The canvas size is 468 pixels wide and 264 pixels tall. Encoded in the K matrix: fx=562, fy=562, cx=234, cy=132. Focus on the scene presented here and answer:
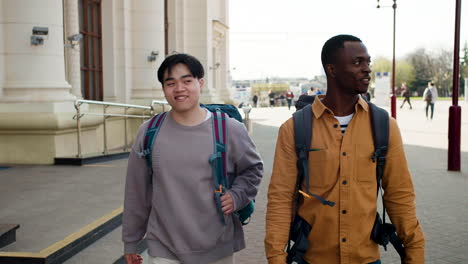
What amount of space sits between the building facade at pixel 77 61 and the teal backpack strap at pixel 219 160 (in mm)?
8158

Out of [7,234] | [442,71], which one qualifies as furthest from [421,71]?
[7,234]

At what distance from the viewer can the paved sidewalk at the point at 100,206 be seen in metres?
5.43

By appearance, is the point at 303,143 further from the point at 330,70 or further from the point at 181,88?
the point at 181,88

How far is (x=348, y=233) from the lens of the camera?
2.61m

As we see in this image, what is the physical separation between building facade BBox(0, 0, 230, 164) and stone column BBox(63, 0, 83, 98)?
0.07 ft

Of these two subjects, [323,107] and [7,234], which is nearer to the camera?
[323,107]

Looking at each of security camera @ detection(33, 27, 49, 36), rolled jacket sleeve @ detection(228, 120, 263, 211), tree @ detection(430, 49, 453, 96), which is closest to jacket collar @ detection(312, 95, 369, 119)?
rolled jacket sleeve @ detection(228, 120, 263, 211)

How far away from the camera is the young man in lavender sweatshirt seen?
111 inches

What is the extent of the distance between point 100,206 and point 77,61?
24.8 ft

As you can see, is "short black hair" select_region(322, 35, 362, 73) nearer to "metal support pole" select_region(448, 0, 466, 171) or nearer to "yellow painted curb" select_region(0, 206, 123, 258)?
"yellow painted curb" select_region(0, 206, 123, 258)

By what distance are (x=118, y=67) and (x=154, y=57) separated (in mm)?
1203

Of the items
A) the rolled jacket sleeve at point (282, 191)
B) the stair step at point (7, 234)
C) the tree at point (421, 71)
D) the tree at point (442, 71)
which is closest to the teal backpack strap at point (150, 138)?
the rolled jacket sleeve at point (282, 191)

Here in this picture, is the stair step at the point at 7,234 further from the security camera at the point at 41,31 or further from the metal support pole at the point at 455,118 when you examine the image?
the metal support pole at the point at 455,118

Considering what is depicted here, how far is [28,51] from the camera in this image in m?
10.5
